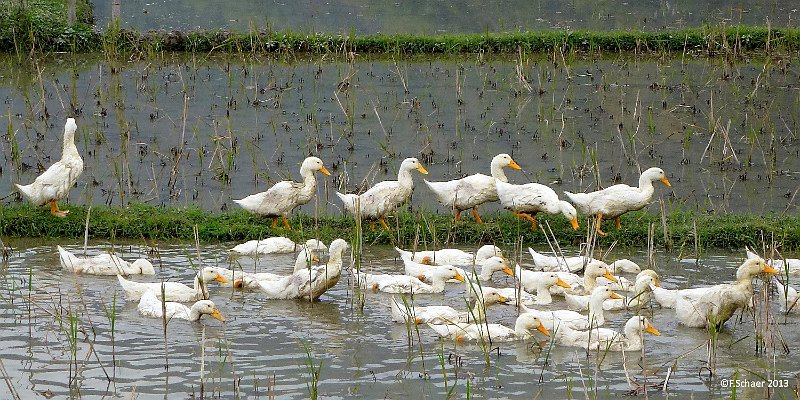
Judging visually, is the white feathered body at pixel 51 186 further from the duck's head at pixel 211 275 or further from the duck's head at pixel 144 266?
the duck's head at pixel 211 275

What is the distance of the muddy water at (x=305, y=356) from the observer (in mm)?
8156

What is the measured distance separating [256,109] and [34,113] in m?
3.27

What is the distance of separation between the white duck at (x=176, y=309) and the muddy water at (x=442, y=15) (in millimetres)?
14951

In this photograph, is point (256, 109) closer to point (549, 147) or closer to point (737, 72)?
point (549, 147)

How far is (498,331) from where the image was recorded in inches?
364

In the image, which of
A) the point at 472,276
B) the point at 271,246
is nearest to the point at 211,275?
the point at 271,246

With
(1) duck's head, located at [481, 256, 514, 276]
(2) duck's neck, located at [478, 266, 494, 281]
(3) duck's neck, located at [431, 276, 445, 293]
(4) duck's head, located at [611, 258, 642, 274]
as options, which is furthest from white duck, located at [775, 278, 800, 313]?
(3) duck's neck, located at [431, 276, 445, 293]

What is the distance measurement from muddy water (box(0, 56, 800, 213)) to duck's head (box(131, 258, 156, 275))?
2020mm

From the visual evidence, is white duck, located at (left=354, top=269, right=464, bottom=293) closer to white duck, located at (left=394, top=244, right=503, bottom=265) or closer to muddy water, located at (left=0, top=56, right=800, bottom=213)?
white duck, located at (left=394, top=244, right=503, bottom=265)

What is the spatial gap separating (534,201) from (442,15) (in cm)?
1594

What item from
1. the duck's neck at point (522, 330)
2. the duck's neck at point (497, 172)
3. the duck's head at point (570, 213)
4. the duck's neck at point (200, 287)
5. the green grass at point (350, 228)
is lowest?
the duck's neck at point (522, 330)

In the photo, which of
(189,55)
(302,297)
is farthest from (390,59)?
(302,297)

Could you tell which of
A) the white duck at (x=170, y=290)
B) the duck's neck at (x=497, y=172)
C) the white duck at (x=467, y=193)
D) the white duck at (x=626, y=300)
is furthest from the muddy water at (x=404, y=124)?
the white duck at (x=626, y=300)

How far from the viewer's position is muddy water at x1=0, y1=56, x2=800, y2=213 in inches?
584
